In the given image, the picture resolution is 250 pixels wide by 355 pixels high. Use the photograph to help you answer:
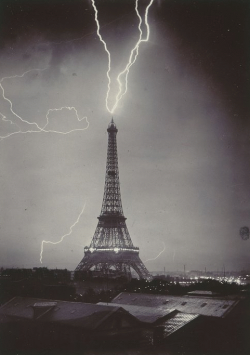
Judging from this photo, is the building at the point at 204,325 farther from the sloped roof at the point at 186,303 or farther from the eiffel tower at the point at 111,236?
the eiffel tower at the point at 111,236

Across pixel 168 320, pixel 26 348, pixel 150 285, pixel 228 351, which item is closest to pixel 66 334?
pixel 26 348

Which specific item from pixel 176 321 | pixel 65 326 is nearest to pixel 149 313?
pixel 176 321

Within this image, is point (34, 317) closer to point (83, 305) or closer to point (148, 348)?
point (83, 305)

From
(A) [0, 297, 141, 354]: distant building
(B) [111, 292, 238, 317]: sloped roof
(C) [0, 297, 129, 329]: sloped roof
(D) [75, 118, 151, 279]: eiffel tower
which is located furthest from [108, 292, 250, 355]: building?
(D) [75, 118, 151, 279]: eiffel tower

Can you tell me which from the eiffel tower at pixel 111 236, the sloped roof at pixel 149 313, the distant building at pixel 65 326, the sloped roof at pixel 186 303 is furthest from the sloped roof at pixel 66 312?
the eiffel tower at pixel 111 236

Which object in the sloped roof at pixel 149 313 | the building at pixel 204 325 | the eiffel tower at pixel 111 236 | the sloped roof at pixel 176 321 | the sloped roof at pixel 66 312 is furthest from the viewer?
the eiffel tower at pixel 111 236

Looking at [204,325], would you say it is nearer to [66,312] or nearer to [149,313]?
[149,313]

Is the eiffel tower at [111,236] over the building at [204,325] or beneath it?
over
